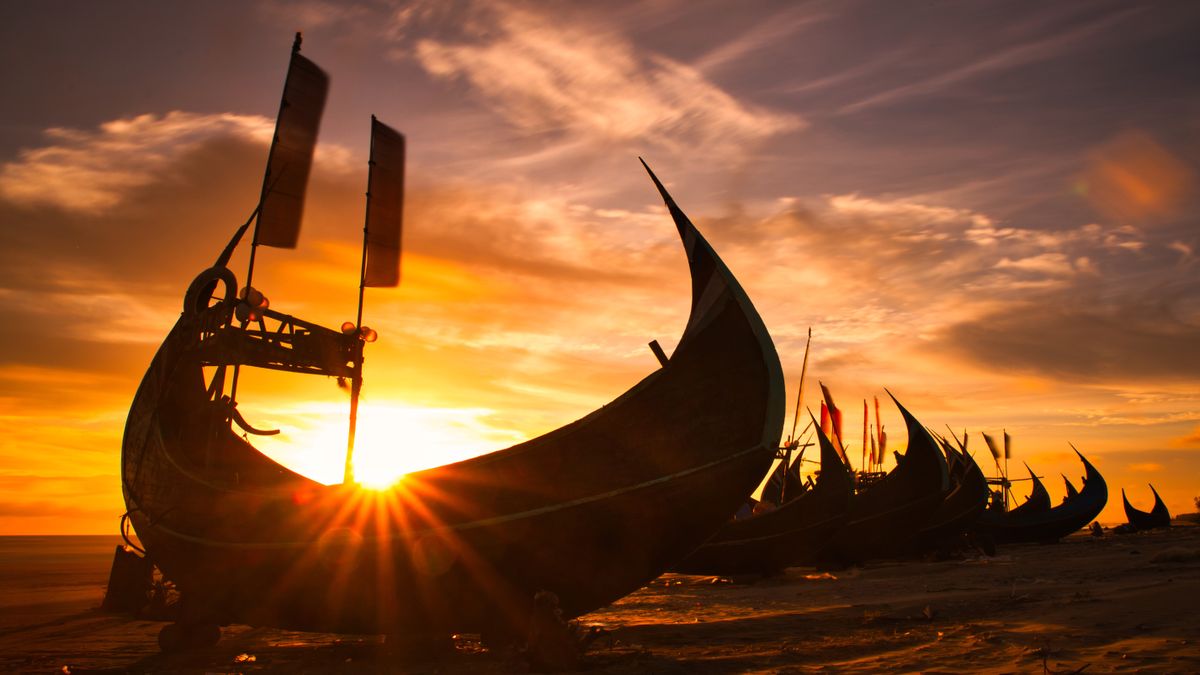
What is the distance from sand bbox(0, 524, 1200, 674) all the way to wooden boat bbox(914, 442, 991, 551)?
1501cm

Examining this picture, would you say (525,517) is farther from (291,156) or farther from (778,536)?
(778,536)

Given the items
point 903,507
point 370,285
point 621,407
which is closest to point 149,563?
point 370,285

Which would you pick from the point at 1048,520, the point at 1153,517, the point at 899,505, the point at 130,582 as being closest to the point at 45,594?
the point at 130,582

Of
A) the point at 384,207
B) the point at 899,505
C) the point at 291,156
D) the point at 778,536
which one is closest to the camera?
the point at 291,156

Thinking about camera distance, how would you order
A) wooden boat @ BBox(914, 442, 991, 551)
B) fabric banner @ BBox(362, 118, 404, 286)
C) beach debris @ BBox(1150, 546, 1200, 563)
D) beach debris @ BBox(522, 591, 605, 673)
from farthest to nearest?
wooden boat @ BBox(914, 442, 991, 551) → fabric banner @ BBox(362, 118, 404, 286) → beach debris @ BBox(1150, 546, 1200, 563) → beach debris @ BBox(522, 591, 605, 673)

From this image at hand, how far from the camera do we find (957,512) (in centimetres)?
3403

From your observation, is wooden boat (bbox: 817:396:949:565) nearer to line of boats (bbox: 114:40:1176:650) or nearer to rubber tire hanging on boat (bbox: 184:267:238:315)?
line of boats (bbox: 114:40:1176:650)

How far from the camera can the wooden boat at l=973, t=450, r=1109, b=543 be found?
147 ft

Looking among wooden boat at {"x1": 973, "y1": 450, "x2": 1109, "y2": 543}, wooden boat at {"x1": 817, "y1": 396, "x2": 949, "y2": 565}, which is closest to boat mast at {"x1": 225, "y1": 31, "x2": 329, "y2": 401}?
wooden boat at {"x1": 817, "y1": 396, "x2": 949, "y2": 565}

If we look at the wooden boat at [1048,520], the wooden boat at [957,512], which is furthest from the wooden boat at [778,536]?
the wooden boat at [1048,520]

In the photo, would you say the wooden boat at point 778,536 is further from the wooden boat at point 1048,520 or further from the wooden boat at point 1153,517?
the wooden boat at point 1153,517

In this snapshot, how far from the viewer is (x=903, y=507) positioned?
3061 cm

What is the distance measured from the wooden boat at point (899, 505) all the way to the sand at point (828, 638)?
1181 cm

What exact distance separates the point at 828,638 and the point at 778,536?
14.1 metres
